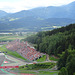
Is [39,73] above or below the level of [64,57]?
below

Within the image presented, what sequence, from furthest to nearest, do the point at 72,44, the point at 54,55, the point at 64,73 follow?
the point at 54,55
the point at 72,44
the point at 64,73

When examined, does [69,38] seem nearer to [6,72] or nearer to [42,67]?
[42,67]

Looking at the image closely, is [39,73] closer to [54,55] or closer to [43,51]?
[54,55]

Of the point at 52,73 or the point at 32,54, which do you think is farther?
the point at 32,54

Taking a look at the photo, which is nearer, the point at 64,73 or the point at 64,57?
the point at 64,73

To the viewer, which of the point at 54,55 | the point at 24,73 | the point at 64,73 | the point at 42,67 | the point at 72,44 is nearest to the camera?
the point at 64,73

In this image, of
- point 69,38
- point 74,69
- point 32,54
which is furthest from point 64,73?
point 32,54

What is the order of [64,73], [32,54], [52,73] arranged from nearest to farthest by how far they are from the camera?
[64,73], [52,73], [32,54]

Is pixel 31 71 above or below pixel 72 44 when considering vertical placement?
Result: below

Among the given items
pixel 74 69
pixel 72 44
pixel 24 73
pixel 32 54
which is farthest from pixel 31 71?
pixel 32 54
